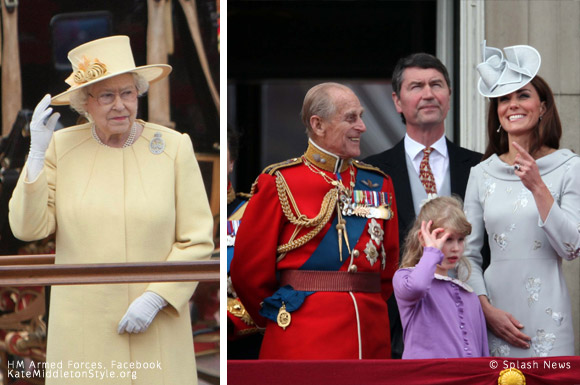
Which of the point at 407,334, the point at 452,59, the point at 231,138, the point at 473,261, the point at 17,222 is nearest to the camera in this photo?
the point at 17,222

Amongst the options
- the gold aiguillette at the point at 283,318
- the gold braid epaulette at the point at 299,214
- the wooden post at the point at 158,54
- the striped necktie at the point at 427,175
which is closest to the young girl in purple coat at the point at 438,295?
the gold braid epaulette at the point at 299,214

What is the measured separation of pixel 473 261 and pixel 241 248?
3.56 ft

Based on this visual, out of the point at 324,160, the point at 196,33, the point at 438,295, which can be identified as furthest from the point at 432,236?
the point at 196,33

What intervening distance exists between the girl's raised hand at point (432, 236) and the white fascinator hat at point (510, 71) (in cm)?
83

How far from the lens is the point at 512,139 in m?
6.04

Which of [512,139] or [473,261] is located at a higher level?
[512,139]

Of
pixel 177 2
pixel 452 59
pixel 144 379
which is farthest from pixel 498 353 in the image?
pixel 452 59

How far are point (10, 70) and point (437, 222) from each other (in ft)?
6.36

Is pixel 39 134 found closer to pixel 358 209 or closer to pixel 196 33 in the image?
pixel 196 33

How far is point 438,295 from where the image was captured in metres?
5.47

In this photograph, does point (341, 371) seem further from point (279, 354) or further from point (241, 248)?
point (241, 248)

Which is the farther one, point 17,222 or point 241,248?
point 241,248

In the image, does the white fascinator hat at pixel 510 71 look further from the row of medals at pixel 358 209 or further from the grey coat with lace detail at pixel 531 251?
the row of medals at pixel 358 209

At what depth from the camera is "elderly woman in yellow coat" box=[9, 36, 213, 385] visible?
5.01m
